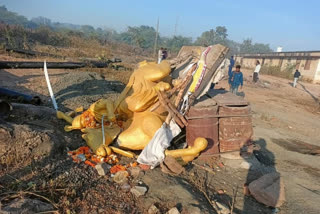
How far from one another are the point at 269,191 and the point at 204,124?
1350 millimetres

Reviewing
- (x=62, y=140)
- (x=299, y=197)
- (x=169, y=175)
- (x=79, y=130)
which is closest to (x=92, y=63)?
(x=79, y=130)

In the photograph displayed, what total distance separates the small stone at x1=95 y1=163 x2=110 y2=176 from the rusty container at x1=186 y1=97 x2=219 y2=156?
4.58ft

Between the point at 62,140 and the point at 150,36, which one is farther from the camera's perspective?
the point at 150,36

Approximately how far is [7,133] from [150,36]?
6274 centimetres

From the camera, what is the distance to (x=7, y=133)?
122 inches

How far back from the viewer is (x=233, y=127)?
4.10 m

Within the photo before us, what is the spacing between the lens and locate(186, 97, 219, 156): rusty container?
12.7ft

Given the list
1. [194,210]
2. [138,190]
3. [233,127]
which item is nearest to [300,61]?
[233,127]

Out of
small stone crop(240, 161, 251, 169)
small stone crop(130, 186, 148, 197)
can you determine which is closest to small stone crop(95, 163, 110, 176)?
small stone crop(130, 186, 148, 197)

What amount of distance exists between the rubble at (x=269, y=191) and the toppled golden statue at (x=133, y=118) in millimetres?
927

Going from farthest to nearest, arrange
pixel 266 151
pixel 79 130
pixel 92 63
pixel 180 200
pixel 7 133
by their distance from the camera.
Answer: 1. pixel 92 63
2. pixel 266 151
3. pixel 79 130
4. pixel 7 133
5. pixel 180 200

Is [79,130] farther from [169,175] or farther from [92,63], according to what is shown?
[92,63]

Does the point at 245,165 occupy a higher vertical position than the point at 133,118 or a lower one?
lower

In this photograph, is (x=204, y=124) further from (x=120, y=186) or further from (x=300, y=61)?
(x=300, y=61)
